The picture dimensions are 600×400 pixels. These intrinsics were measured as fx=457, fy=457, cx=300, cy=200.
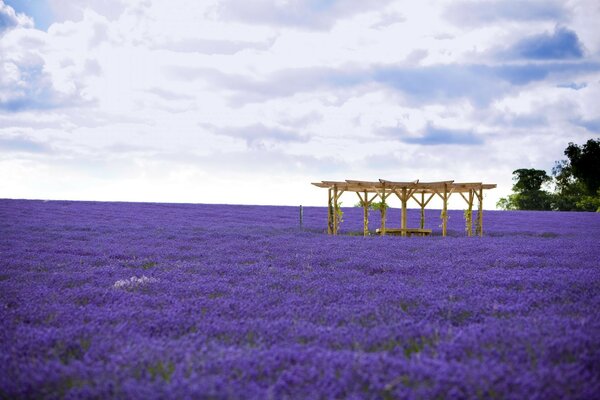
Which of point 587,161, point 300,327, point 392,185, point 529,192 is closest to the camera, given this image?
point 300,327

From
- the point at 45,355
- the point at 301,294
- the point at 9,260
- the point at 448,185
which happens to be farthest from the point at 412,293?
the point at 448,185

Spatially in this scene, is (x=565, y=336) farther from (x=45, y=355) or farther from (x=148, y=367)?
(x=45, y=355)

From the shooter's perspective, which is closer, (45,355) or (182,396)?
(182,396)

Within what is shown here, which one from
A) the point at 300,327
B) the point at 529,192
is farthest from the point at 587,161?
the point at 300,327

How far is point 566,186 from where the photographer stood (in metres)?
57.2

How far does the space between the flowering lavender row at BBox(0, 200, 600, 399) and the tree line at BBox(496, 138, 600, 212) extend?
41.0 m

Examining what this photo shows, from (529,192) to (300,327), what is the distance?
181 feet

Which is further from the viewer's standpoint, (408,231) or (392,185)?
(408,231)

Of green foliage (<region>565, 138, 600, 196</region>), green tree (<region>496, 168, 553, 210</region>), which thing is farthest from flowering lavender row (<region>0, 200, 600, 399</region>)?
green tree (<region>496, 168, 553, 210</region>)

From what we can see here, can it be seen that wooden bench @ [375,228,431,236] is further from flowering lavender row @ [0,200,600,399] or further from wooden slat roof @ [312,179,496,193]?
flowering lavender row @ [0,200,600,399]

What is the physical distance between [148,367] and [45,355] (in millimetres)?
1079

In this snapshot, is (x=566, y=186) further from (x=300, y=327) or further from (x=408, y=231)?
(x=300, y=327)

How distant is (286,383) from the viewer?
3141 millimetres

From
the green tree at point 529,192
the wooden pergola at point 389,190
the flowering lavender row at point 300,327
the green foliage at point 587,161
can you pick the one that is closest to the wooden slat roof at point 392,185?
the wooden pergola at point 389,190
